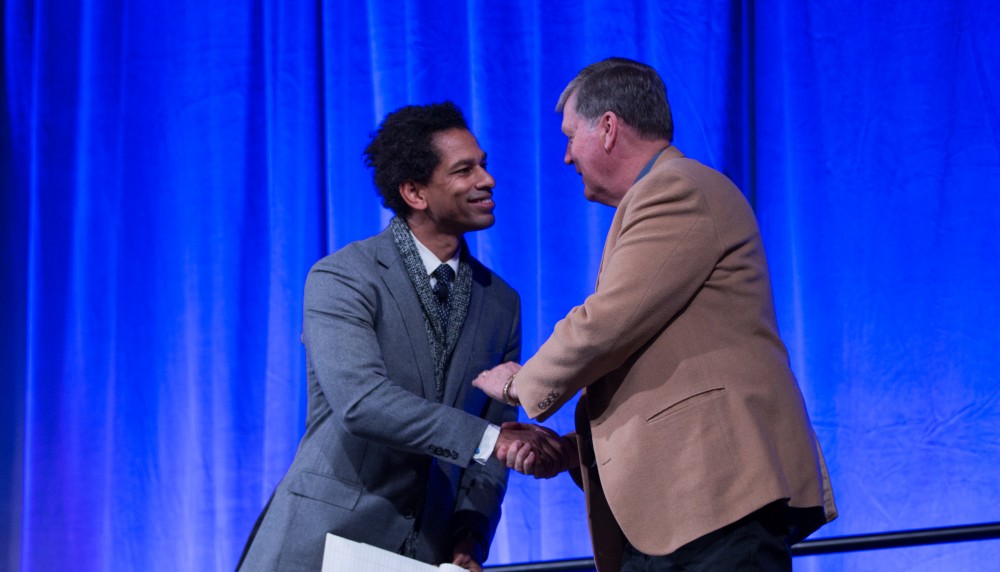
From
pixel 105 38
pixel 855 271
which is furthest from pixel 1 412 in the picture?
pixel 855 271

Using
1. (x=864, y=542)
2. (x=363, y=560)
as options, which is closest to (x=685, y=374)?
A: (x=363, y=560)

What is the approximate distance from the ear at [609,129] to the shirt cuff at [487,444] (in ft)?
1.89

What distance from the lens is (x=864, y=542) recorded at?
8.32 feet

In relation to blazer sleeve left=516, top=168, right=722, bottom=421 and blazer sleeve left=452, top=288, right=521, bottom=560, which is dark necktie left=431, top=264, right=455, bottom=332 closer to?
blazer sleeve left=452, top=288, right=521, bottom=560

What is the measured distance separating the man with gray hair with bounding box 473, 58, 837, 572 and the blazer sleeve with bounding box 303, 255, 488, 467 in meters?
0.23

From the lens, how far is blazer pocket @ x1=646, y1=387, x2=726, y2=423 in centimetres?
155

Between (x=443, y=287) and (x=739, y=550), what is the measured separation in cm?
91

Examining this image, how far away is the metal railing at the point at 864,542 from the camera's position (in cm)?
253

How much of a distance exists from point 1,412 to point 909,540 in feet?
8.51

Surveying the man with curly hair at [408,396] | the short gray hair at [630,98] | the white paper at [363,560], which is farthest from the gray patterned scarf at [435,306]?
the short gray hair at [630,98]

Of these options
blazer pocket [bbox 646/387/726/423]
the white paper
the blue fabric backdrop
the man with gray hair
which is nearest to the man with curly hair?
the white paper

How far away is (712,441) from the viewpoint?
4.98 ft

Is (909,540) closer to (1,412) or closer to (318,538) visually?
(318,538)

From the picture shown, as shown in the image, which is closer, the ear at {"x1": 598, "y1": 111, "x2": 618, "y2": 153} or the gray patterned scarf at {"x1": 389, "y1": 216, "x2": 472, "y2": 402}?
the ear at {"x1": 598, "y1": 111, "x2": 618, "y2": 153}
